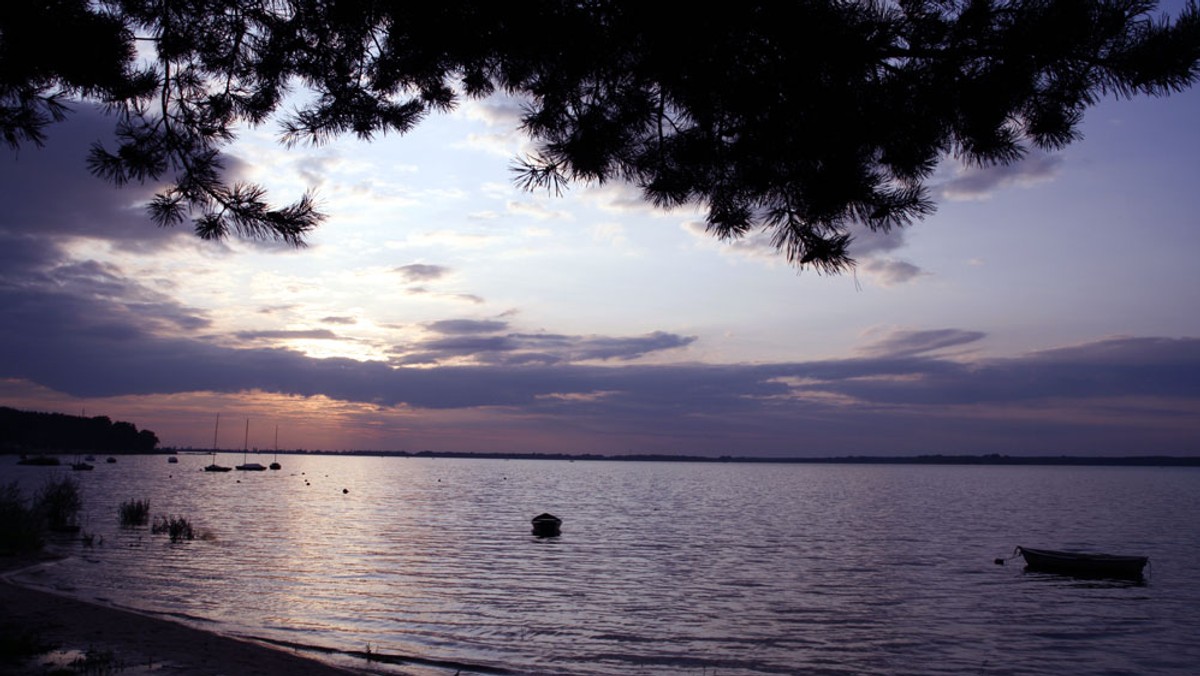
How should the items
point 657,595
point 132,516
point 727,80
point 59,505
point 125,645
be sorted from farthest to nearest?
1. point 132,516
2. point 59,505
3. point 657,595
4. point 125,645
5. point 727,80

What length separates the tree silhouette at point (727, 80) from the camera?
21.6 feet

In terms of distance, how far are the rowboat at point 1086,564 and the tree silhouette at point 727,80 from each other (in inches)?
1373

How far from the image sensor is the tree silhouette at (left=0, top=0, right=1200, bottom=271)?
659 cm

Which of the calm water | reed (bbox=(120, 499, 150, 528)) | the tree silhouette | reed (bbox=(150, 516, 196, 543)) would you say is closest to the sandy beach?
the calm water

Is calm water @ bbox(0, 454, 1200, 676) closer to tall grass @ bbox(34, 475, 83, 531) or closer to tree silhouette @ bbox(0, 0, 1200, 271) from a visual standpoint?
tall grass @ bbox(34, 475, 83, 531)

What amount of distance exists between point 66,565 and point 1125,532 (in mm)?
66942

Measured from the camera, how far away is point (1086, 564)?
1371 inches

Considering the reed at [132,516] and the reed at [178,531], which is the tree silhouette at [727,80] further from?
the reed at [132,516]

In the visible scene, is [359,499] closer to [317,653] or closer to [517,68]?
[317,653]

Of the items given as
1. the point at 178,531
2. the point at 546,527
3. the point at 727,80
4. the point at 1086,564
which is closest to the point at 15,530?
the point at 178,531

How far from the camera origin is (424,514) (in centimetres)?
6500

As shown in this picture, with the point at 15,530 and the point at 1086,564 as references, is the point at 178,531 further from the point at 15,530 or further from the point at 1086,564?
the point at 1086,564

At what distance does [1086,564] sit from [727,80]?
36788 mm

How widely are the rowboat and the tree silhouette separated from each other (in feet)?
114
